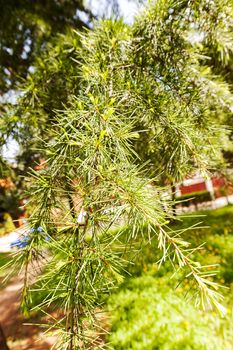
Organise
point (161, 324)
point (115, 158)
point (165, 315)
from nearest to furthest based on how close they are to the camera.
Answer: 1. point (115, 158)
2. point (161, 324)
3. point (165, 315)

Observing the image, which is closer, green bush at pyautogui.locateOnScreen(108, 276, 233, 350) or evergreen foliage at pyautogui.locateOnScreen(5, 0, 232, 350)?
evergreen foliage at pyautogui.locateOnScreen(5, 0, 232, 350)

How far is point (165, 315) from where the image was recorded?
15.1ft

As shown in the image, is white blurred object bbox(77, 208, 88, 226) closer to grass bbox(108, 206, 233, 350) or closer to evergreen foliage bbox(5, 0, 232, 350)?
evergreen foliage bbox(5, 0, 232, 350)

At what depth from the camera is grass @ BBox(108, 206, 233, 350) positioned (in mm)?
3934

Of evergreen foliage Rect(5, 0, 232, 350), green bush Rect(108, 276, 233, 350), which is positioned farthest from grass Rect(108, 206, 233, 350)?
evergreen foliage Rect(5, 0, 232, 350)

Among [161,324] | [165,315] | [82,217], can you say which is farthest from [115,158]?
[165,315]

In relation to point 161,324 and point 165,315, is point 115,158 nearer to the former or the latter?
point 161,324

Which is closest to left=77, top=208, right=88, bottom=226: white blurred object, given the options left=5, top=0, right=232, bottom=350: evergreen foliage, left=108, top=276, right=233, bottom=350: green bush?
left=5, top=0, right=232, bottom=350: evergreen foliage

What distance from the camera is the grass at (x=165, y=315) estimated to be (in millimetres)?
3934

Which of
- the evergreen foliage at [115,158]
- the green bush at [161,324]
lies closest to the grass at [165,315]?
the green bush at [161,324]

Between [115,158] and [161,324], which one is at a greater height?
[115,158]

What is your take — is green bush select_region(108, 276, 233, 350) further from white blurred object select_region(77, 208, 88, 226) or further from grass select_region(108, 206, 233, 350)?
white blurred object select_region(77, 208, 88, 226)

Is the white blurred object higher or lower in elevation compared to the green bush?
higher

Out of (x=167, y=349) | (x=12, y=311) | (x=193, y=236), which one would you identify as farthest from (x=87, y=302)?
(x=193, y=236)
